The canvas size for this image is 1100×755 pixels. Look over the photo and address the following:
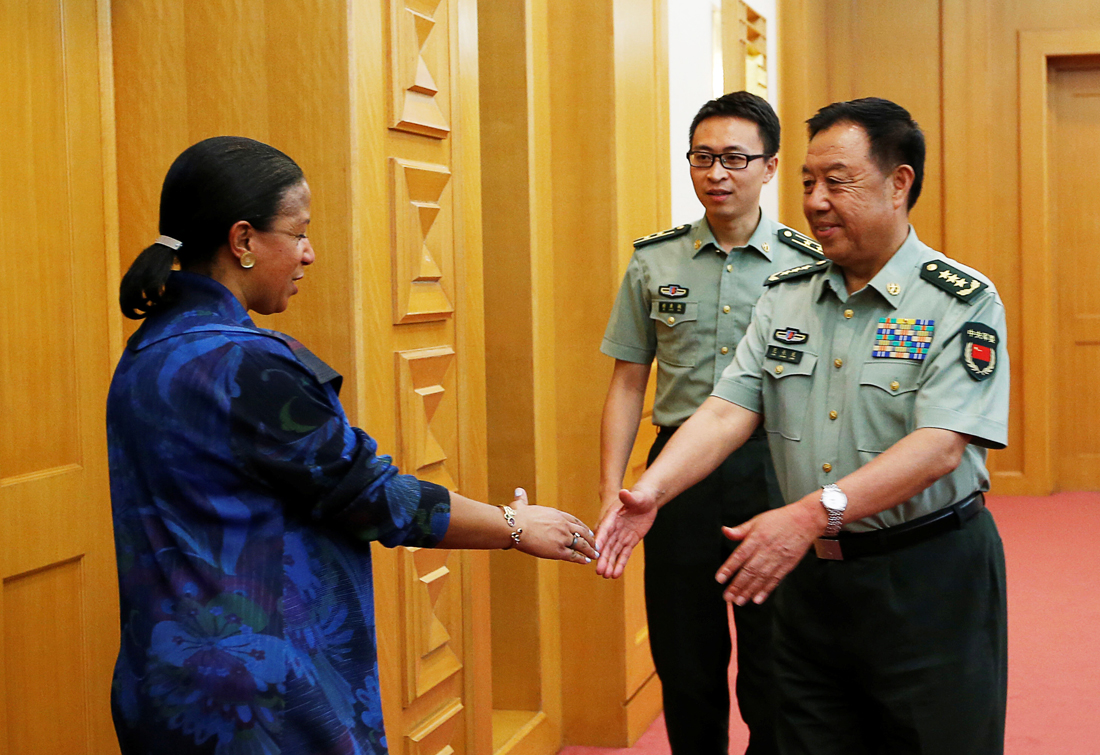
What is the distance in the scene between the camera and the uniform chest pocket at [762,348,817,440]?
209cm

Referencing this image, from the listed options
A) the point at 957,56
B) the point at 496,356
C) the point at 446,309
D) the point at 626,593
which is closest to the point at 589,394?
the point at 496,356

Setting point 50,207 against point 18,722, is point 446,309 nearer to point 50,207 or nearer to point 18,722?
point 50,207

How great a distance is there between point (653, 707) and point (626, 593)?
0.54m

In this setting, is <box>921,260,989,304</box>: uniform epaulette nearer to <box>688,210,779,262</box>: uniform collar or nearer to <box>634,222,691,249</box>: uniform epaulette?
<box>688,210,779,262</box>: uniform collar

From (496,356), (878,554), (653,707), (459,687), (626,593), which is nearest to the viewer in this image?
(878,554)

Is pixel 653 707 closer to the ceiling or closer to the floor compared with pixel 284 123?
closer to the floor

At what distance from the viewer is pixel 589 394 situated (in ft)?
11.7

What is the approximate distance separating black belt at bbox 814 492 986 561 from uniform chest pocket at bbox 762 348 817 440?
21 centimetres

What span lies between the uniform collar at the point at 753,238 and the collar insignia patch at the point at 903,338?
0.80 meters

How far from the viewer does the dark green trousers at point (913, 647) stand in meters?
1.92

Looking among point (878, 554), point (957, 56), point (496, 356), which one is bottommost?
point (878, 554)

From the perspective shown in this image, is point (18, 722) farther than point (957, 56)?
No

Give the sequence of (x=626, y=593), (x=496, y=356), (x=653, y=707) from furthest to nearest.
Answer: (x=653, y=707) < (x=626, y=593) < (x=496, y=356)

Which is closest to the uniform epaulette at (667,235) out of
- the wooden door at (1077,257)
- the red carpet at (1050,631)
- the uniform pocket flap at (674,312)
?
the uniform pocket flap at (674,312)
